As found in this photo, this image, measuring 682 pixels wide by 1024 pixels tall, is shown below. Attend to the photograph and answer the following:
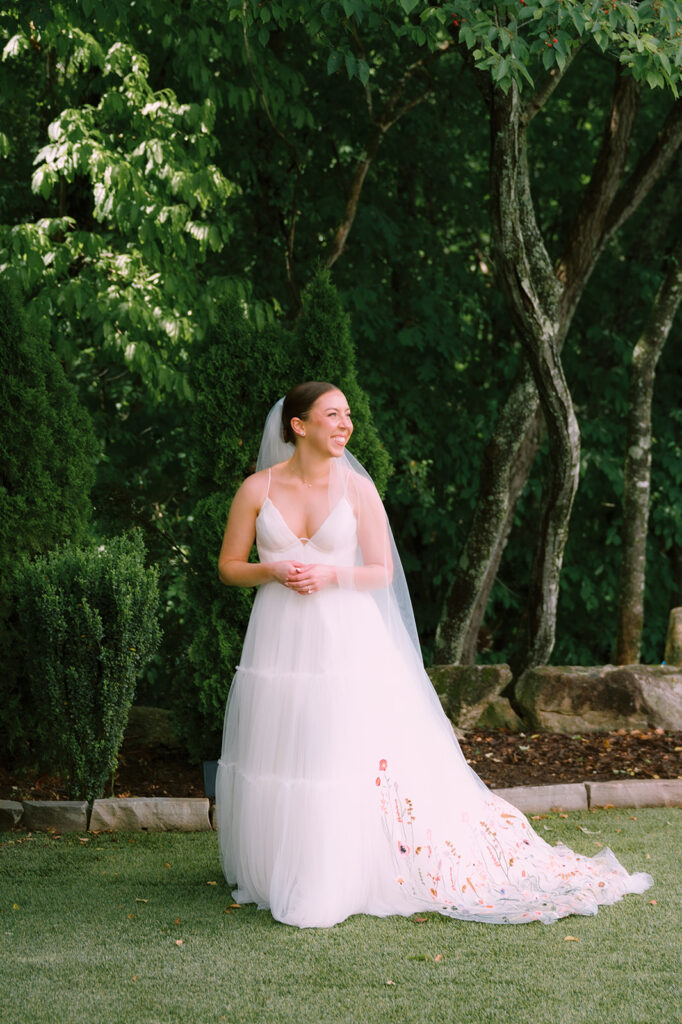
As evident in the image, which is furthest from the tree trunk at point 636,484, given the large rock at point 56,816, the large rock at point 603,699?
the large rock at point 56,816

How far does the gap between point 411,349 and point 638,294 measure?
104 inches

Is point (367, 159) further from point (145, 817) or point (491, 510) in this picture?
point (145, 817)

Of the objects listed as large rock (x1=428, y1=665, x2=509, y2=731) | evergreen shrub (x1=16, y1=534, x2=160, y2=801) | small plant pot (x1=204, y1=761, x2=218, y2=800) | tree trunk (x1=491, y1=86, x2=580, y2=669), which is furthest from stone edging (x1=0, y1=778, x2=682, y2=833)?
tree trunk (x1=491, y1=86, x2=580, y2=669)

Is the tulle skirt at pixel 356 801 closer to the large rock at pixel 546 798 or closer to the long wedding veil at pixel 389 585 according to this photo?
the long wedding veil at pixel 389 585

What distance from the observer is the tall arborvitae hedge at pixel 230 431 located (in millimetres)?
6352

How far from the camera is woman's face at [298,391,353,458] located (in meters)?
4.43

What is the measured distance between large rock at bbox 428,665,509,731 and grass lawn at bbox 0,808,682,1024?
2841 mm

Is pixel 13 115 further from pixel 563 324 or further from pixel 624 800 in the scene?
pixel 624 800

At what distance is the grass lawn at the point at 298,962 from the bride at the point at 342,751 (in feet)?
0.49

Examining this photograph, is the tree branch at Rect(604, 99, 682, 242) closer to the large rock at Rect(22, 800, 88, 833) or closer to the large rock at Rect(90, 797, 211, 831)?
the large rock at Rect(90, 797, 211, 831)

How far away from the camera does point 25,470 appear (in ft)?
21.2

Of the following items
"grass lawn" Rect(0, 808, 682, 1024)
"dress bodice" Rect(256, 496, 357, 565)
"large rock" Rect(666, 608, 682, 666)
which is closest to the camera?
"grass lawn" Rect(0, 808, 682, 1024)

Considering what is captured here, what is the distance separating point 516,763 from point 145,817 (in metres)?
2.42

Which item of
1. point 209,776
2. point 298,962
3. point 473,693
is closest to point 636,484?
point 473,693
